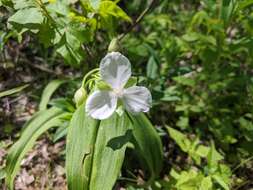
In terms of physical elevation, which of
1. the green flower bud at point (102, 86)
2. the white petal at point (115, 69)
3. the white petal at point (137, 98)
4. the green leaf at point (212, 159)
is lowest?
the green leaf at point (212, 159)

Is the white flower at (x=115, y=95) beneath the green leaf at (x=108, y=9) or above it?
beneath

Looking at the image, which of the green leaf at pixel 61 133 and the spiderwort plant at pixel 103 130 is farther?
the green leaf at pixel 61 133

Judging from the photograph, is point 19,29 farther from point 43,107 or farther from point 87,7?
point 43,107

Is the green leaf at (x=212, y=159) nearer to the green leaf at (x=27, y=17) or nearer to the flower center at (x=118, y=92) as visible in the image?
the flower center at (x=118, y=92)

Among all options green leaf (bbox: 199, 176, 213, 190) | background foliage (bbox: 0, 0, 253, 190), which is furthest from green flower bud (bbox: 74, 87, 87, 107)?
green leaf (bbox: 199, 176, 213, 190)

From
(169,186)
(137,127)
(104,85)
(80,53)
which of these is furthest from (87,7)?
(169,186)

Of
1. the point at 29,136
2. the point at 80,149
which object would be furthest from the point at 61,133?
the point at 80,149

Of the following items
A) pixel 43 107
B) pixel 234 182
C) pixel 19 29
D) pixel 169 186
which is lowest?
pixel 234 182

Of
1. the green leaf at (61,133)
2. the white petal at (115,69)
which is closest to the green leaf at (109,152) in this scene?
the white petal at (115,69)
